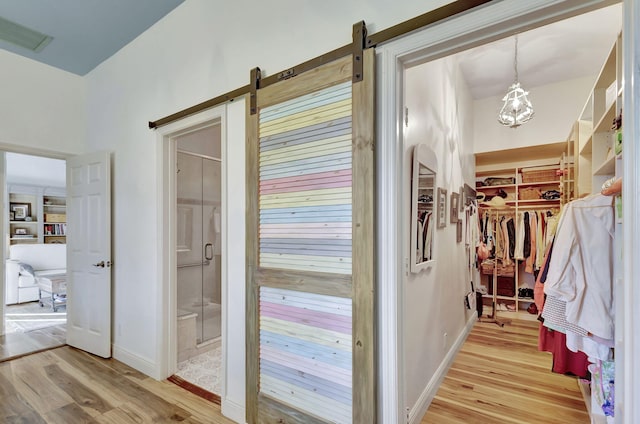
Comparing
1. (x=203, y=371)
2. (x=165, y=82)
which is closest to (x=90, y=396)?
(x=203, y=371)

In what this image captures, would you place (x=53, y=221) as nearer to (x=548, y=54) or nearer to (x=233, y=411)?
(x=233, y=411)

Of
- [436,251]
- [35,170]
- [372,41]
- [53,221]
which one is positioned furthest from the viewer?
[53,221]

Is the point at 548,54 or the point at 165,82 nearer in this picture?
the point at 165,82

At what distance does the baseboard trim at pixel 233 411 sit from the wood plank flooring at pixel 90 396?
45mm

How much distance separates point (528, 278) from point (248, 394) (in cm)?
496

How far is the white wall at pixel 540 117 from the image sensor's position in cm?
412

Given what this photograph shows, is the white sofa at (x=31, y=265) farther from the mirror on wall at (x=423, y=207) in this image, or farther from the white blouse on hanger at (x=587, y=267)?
the white blouse on hanger at (x=587, y=267)

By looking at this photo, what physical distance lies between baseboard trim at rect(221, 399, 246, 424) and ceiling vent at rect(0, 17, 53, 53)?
11.8 ft

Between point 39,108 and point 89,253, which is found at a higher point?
point 39,108

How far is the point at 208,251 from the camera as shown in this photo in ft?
12.6

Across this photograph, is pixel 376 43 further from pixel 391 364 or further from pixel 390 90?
pixel 391 364

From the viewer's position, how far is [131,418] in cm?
216

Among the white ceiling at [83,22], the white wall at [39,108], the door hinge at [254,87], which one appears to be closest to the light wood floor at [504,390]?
the door hinge at [254,87]

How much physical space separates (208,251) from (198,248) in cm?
15
